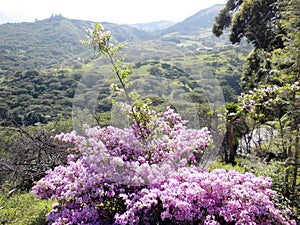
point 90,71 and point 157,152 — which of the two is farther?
point 90,71

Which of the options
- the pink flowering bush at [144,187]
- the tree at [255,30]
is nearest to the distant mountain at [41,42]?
the tree at [255,30]

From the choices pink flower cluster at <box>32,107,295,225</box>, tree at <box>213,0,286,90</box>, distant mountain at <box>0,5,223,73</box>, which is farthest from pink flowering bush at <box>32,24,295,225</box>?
distant mountain at <box>0,5,223,73</box>

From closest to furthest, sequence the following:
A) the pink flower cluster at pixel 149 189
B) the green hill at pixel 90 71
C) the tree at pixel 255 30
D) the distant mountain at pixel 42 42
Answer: the pink flower cluster at pixel 149 189
the green hill at pixel 90 71
the tree at pixel 255 30
the distant mountain at pixel 42 42

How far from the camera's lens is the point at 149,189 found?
2.58m

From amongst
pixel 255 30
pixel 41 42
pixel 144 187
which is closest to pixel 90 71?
pixel 144 187

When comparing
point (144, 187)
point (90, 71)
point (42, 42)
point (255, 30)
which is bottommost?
point (42, 42)

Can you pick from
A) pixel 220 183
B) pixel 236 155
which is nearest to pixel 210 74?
pixel 220 183

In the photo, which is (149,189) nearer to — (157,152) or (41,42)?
(157,152)

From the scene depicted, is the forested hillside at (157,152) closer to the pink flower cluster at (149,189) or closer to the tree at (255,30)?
the pink flower cluster at (149,189)

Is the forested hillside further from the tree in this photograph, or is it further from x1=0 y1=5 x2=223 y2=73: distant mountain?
x1=0 y1=5 x2=223 y2=73: distant mountain

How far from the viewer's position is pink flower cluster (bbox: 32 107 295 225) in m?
2.40

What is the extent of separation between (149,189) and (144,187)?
0.34 ft

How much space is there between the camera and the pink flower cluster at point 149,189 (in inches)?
94.4

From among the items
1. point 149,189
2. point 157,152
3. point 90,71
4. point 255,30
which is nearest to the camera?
point 149,189
